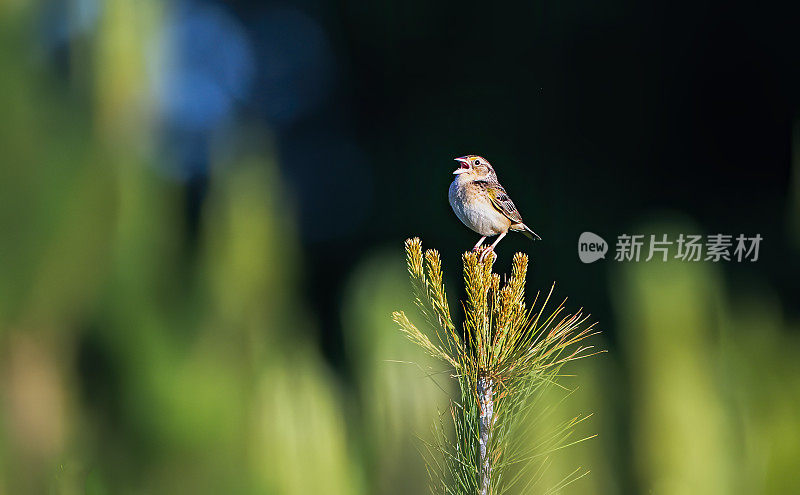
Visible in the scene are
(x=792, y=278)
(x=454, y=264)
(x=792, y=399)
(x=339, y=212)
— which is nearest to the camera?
(x=792, y=399)

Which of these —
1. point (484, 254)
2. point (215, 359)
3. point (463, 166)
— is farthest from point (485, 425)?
point (215, 359)

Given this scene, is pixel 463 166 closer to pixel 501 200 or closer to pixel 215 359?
pixel 501 200

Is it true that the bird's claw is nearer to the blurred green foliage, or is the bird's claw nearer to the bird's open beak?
the bird's open beak

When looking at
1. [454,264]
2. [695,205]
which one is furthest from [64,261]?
[695,205]

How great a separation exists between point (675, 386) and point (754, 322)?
0.30 metres

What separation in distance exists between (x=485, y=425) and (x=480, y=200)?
18 centimetres

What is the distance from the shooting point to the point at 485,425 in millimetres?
361

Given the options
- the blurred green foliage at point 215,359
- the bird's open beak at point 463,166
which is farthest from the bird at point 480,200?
the blurred green foliage at point 215,359

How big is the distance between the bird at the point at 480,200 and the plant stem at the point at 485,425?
0.41 ft

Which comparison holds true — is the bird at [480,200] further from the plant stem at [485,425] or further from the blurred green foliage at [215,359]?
the blurred green foliage at [215,359]

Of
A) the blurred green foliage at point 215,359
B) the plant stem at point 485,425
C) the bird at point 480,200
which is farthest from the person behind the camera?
the blurred green foliage at point 215,359

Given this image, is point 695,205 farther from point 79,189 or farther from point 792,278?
point 79,189

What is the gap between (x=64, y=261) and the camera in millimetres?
852

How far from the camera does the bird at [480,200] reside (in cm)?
47
